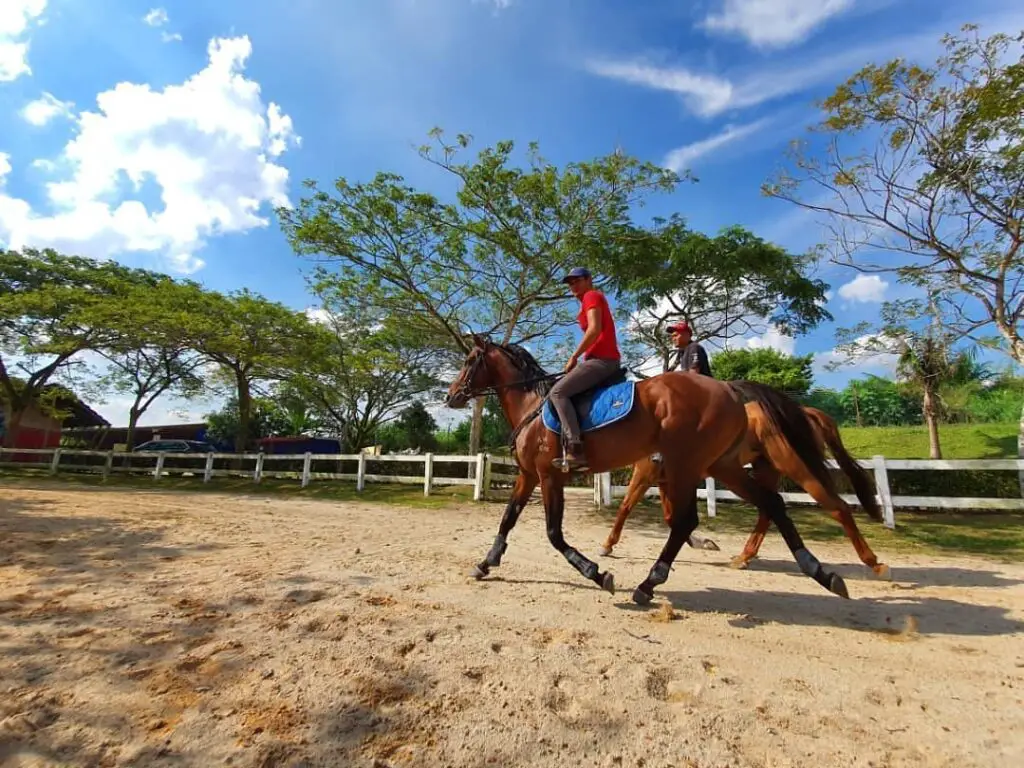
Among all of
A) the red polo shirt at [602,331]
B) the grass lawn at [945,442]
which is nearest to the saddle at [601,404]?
the red polo shirt at [602,331]

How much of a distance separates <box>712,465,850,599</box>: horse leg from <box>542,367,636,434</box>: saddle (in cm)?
169

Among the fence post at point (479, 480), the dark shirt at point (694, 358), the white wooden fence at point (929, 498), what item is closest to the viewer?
the dark shirt at point (694, 358)

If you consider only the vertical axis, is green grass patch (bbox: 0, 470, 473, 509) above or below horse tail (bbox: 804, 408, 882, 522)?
below

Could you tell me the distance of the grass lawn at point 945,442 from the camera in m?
19.3

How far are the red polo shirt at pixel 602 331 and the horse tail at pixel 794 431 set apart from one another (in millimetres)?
1384

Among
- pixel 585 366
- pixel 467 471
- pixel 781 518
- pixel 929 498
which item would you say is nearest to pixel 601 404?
pixel 585 366

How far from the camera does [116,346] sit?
21.7 metres

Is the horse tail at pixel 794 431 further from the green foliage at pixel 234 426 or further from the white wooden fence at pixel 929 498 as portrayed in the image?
the green foliage at pixel 234 426

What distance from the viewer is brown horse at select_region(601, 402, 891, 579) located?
4.97 metres

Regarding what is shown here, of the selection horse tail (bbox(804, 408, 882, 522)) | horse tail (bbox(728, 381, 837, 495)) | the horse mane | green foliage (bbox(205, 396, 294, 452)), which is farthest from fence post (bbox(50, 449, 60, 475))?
horse tail (bbox(804, 408, 882, 522))

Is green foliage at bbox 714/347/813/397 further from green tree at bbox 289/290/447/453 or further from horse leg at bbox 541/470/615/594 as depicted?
horse leg at bbox 541/470/615/594

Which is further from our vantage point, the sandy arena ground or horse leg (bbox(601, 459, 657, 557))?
horse leg (bbox(601, 459, 657, 557))

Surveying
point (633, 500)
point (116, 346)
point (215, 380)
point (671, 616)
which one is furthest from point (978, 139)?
point (215, 380)

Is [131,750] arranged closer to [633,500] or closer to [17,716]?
[17,716]
